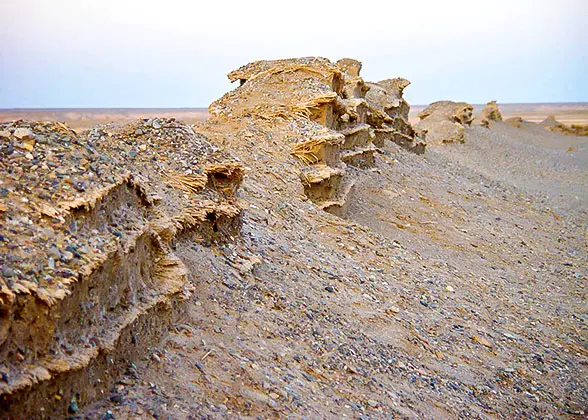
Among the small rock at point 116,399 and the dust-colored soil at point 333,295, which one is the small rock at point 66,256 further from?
the small rock at point 116,399

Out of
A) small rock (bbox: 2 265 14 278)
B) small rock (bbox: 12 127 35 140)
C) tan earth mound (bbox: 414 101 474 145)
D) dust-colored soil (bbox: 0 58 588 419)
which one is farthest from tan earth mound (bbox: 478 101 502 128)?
small rock (bbox: 2 265 14 278)

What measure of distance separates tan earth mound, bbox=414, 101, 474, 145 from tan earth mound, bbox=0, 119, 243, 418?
20.0 metres

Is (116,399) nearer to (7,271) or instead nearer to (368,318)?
(7,271)

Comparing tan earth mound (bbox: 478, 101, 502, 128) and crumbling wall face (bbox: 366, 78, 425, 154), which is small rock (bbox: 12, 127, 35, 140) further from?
tan earth mound (bbox: 478, 101, 502, 128)

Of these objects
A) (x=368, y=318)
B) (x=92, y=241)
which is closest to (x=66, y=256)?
(x=92, y=241)

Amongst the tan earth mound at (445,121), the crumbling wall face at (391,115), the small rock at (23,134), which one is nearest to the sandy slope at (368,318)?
the small rock at (23,134)

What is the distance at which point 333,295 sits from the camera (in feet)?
20.9

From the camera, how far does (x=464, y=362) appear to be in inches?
249

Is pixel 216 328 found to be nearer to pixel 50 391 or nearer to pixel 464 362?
pixel 50 391

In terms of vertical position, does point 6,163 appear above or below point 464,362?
Answer: above

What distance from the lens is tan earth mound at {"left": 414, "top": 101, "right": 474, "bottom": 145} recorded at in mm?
23969

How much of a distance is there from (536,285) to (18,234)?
8445 millimetres

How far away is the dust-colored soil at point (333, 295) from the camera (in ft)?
13.4

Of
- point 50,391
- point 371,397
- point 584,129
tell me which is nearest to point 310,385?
point 371,397
